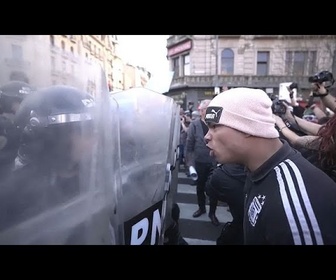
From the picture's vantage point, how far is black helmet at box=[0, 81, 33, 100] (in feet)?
2.55

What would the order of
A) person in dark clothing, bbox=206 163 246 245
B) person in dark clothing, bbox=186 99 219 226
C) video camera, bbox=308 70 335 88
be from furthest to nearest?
1. person in dark clothing, bbox=186 99 219 226
2. video camera, bbox=308 70 335 88
3. person in dark clothing, bbox=206 163 246 245

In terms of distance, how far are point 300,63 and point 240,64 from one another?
4.11 meters

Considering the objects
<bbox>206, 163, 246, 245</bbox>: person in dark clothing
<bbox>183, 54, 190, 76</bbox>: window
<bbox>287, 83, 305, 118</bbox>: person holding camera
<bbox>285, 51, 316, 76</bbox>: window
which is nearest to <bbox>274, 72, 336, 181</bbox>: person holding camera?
<bbox>206, 163, 246, 245</bbox>: person in dark clothing

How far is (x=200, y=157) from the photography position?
400cm

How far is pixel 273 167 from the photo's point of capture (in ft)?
3.48

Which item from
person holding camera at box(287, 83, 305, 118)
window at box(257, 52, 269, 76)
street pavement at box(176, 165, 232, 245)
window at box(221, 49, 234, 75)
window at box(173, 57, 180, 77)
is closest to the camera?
street pavement at box(176, 165, 232, 245)

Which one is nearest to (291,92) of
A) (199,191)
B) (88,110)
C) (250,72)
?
(199,191)

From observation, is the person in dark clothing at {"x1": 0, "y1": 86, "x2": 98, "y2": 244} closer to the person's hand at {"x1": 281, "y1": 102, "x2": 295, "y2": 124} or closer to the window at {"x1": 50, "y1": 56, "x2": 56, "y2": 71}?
the window at {"x1": 50, "y1": 56, "x2": 56, "y2": 71}

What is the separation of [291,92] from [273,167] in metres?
4.13

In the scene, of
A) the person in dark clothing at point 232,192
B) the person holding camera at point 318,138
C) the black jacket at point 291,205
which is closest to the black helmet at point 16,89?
the black jacket at point 291,205

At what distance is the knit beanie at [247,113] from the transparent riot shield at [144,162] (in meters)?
0.36

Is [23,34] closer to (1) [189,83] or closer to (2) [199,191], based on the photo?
(2) [199,191]

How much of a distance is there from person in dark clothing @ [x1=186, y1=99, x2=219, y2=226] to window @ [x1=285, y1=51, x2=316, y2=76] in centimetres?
1749

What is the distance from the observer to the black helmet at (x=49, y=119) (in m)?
0.81
